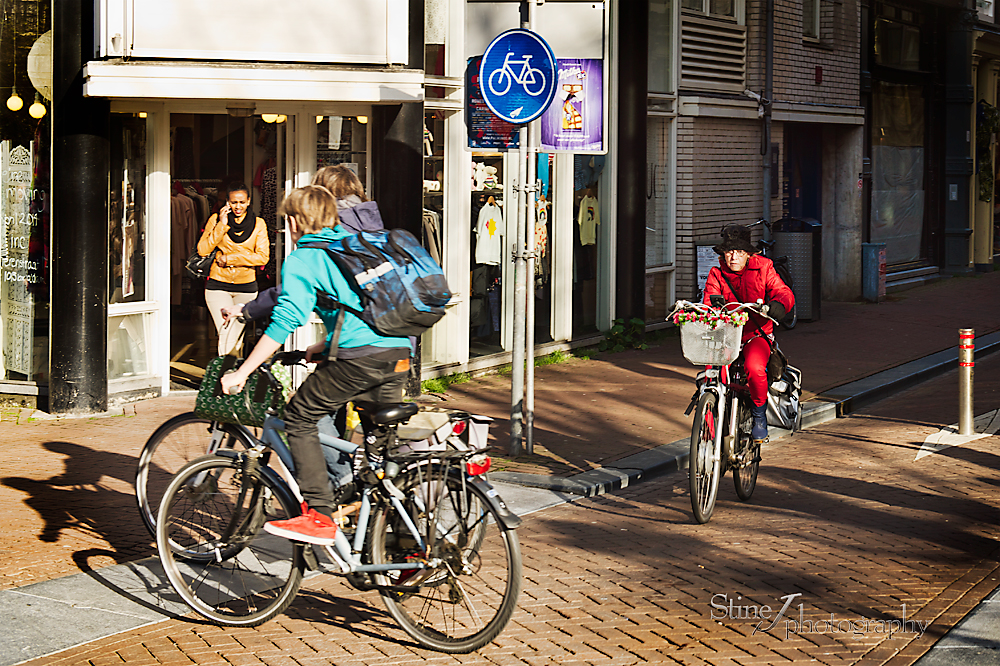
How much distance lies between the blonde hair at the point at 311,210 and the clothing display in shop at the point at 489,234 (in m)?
6.97

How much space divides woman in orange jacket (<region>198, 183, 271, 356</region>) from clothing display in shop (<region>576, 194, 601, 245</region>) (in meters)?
4.24

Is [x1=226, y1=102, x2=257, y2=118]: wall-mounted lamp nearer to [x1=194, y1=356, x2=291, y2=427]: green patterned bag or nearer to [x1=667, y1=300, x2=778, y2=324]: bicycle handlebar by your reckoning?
[x1=667, y1=300, x2=778, y2=324]: bicycle handlebar

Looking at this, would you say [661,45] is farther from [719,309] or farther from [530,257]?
[719,309]

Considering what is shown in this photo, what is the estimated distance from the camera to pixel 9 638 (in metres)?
4.88

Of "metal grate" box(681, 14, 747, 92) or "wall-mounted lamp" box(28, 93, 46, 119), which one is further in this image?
"metal grate" box(681, 14, 747, 92)

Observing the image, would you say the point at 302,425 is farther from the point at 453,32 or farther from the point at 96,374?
the point at 453,32

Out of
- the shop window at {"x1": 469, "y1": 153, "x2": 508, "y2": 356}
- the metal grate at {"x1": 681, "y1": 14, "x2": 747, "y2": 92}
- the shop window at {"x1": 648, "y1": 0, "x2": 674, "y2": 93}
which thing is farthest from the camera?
the metal grate at {"x1": 681, "y1": 14, "x2": 747, "y2": 92}

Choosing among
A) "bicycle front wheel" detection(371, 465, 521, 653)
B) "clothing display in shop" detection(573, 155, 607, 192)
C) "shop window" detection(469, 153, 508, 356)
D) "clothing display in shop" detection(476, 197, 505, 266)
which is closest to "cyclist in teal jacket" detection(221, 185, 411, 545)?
"bicycle front wheel" detection(371, 465, 521, 653)

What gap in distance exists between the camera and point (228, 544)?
5.25 meters

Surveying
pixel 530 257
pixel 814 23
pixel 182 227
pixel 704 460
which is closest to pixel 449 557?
pixel 704 460

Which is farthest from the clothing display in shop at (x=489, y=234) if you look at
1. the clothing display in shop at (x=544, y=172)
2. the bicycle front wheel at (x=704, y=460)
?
the bicycle front wheel at (x=704, y=460)

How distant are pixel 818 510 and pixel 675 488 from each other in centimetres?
101

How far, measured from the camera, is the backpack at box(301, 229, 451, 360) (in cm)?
489

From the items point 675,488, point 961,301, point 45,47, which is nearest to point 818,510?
point 675,488
